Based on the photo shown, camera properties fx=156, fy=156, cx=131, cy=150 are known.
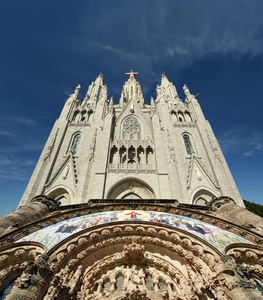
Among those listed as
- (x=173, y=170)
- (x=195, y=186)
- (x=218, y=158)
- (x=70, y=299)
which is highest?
(x=218, y=158)

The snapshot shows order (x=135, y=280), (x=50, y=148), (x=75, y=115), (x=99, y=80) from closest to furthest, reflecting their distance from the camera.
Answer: (x=135, y=280), (x=50, y=148), (x=75, y=115), (x=99, y=80)

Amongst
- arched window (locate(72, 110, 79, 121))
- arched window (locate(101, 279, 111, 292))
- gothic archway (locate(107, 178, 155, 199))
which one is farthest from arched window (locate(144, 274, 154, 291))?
arched window (locate(72, 110, 79, 121))

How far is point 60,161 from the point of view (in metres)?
16.1

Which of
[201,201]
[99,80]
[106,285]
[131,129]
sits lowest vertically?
[106,285]

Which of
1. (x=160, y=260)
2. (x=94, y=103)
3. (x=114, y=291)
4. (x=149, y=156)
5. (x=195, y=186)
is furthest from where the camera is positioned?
(x=94, y=103)

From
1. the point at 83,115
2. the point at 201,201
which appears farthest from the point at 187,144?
the point at 83,115

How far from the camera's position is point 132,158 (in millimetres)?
17375

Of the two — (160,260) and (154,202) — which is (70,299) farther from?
(154,202)

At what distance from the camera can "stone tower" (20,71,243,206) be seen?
13.6 meters

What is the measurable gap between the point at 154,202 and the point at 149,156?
910 cm

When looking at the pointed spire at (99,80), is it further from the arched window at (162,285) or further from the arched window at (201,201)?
the arched window at (162,285)

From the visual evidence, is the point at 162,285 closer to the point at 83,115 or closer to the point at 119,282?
the point at 119,282

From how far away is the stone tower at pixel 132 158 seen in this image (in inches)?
535

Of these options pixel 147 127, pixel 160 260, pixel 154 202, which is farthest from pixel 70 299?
pixel 147 127
